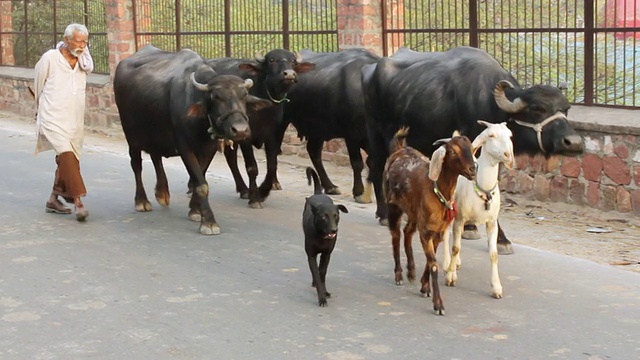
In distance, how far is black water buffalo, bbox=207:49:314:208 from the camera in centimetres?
1188

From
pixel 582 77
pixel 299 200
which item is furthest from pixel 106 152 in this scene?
pixel 582 77

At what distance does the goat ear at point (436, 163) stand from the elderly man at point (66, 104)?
4.63 metres

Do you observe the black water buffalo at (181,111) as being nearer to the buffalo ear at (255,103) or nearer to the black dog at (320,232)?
the buffalo ear at (255,103)

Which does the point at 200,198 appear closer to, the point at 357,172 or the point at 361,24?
the point at 357,172

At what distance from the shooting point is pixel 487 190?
8.04 m

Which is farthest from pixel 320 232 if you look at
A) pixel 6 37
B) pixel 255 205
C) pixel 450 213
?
pixel 6 37

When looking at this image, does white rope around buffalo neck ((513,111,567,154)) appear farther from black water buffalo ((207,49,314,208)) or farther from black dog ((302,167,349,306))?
black water buffalo ((207,49,314,208))

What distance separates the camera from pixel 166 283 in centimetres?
854

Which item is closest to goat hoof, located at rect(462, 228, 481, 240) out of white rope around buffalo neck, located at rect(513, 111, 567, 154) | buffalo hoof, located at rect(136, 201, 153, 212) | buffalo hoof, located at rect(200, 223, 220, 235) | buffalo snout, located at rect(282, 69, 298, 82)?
white rope around buffalo neck, located at rect(513, 111, 567, 154)

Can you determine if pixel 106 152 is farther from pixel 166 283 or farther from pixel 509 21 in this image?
pixel 166 283

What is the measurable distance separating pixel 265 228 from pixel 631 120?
373 cm

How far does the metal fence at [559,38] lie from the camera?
1155 cm

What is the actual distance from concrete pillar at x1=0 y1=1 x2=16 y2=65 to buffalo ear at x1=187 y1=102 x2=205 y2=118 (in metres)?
16.1

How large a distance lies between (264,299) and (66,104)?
4.16m
